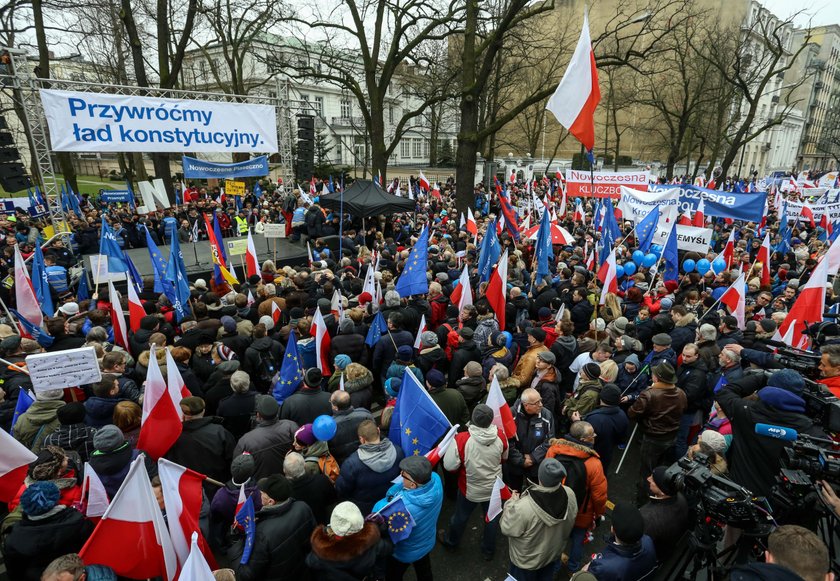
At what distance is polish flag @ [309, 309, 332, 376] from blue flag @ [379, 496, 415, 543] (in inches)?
114

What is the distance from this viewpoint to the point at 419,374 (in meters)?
5.25

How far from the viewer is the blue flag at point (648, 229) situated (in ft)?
33.7

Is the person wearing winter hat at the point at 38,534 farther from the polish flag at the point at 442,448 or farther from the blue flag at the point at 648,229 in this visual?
the blue flag at the point at 648,229

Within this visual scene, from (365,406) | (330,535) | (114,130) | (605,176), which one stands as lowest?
(365,406)

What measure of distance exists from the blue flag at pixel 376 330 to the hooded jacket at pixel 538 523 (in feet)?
10.9

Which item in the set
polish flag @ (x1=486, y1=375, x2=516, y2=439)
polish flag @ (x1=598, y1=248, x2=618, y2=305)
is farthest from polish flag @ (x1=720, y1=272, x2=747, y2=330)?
polish flag @ (x1=486, y1=375, x2=516, y2=439)

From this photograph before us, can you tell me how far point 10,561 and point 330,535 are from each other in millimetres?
2049

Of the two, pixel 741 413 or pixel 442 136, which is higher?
pixel 442 136

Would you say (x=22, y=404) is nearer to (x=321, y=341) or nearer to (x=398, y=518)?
(x=321, y=341)

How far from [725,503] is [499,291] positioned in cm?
449

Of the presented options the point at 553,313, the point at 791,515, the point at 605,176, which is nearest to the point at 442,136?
the point at 605,176

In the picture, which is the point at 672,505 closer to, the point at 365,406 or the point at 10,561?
the point at 365,406

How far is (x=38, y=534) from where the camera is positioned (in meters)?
3.02

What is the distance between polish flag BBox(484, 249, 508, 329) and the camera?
7.02m
